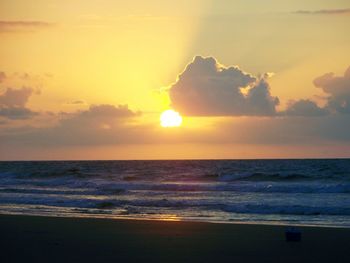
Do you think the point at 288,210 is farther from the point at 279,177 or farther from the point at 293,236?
the point at 279,177

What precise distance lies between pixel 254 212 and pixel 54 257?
1293cm

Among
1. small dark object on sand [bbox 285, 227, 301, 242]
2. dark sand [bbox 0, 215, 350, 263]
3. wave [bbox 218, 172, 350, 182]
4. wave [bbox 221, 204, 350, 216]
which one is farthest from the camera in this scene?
wave [bbox 218, 172, 350, 182]

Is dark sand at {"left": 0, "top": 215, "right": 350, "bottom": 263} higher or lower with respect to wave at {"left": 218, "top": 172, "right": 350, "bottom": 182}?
lower

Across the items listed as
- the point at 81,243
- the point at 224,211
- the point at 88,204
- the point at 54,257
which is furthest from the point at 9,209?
the point at 54,257

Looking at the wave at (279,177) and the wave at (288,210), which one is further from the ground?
the wave at (279,177)

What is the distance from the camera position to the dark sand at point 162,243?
11016mm

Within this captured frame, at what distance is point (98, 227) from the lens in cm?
1639

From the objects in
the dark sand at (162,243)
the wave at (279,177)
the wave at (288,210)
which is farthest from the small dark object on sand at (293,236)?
the wave at (279,177)

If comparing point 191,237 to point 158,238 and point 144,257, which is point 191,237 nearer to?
point 158,238

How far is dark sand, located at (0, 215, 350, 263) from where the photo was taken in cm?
1102

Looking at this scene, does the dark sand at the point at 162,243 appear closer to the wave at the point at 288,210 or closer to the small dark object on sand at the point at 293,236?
the small dark object on sand at the point at 293,236

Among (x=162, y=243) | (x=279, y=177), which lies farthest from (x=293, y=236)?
(x=279, y=177)

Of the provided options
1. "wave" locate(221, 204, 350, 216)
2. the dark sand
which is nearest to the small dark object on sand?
the dark sand

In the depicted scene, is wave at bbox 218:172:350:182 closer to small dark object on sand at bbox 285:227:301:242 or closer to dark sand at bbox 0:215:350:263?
dark sand at bbox 0:215:350:263
